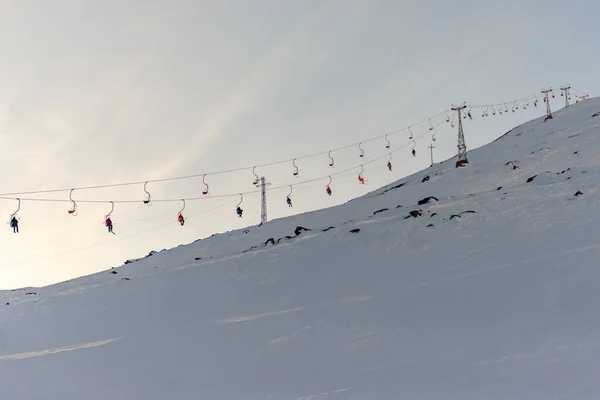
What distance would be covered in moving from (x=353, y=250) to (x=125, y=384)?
16.4m

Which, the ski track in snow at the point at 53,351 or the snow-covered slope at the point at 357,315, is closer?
the snow-covered slope at the point at 357,315

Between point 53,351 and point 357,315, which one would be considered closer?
point 357,315

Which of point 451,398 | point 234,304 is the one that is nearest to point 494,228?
point 234,304

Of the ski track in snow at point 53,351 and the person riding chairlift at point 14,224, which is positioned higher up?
the person riding chairlift at point 14,224

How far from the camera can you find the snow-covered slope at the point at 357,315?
594 inches

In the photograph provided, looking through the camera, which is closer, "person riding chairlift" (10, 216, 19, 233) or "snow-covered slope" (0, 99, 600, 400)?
"snow-covered slope" (0, 99, 600, 400)

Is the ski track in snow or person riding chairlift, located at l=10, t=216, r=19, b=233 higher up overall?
person riding chairlift, located at l=10, t=216, r=19, b=233

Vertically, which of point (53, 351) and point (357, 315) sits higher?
point (357, 315)

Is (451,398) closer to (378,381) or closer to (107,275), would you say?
(378,381)

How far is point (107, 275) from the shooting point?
40.4m

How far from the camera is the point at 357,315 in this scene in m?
21.4

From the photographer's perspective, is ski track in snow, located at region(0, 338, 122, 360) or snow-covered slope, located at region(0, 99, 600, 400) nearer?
snow-covered slope, located at region(0, 99, 600, 400)

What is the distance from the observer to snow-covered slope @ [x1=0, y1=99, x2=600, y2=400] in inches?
594

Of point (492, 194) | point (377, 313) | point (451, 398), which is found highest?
point (492, 194)
